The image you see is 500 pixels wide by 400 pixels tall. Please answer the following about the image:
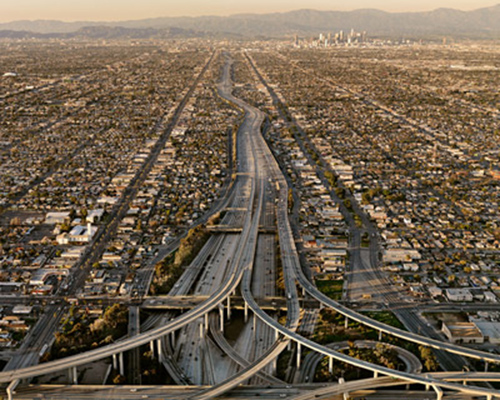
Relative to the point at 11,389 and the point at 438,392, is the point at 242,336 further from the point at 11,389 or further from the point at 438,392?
the point at 11,389

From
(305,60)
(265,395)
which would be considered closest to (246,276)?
(265,395)

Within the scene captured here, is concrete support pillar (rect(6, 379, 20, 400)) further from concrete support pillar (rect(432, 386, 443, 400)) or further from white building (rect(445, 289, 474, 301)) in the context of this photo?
white building (rect(445, 289, 474, 301))

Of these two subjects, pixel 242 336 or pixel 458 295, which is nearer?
pixel 242 336

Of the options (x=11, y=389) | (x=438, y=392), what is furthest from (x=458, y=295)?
(x=11, y=389)

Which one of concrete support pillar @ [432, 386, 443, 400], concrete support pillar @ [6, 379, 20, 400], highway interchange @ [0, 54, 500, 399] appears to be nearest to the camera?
concrete support pillar @ [6, 379, 20, 400]

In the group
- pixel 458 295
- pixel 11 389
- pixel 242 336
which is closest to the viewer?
pixel 11 389

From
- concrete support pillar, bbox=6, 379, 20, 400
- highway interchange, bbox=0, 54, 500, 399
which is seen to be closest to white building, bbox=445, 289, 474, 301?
highway interchange, bbox=0, 54, 500, 399

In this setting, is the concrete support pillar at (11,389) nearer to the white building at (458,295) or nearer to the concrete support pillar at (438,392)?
the concrete support pillar at (438,392)

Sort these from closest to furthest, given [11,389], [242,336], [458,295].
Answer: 1. [11,389]
2. [242,336]
3. [458,295]
